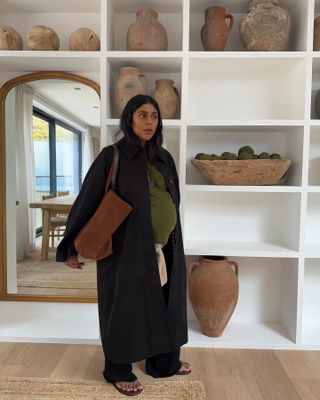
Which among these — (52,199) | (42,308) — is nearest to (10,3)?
(52,199)

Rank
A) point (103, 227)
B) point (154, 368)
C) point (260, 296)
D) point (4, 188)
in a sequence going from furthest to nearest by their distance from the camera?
point (4, 188)
point (260, 296)
point (154, 368)
point (103, 227)

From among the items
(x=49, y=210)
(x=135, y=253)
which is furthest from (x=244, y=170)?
(x=49, y=210)

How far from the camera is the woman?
165 centimetres

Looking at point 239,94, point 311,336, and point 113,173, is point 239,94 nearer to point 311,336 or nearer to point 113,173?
point 113,173

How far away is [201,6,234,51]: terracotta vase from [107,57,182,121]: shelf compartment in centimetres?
22

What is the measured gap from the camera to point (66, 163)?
8.36 feet

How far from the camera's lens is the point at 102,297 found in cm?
170

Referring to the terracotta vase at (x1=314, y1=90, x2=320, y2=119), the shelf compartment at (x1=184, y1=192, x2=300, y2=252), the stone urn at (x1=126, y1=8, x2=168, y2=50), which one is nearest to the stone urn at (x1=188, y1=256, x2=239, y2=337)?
the shelf compartment at (x1=184, y1=192, x2=300, y2=252)

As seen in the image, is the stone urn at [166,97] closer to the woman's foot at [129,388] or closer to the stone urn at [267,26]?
the stone urn at [267,26]

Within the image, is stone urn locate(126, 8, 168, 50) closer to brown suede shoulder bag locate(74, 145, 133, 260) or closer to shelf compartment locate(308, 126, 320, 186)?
brown suede shoulder bag locate(74, 145, 133, 260)

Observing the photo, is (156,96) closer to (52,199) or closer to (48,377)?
(52,199)

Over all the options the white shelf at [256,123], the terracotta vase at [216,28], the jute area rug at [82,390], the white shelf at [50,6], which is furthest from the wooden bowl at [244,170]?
the white shelf at [50,6]

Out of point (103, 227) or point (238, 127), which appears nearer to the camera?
point (103, 227)

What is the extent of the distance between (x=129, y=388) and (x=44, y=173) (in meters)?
1.59
